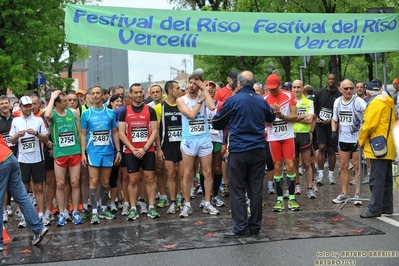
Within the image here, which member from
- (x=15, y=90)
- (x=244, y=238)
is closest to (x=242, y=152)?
(x=244, y=238)

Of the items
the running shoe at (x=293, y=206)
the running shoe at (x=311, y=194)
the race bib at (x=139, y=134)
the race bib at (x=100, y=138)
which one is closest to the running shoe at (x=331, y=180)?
the running shoe at (x=311, y=194)

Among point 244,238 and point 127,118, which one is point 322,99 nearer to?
point 127,118

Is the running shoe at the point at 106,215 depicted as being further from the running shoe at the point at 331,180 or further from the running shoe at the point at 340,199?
the running shoe at the point at 331,180

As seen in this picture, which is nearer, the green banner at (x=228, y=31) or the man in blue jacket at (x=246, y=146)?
the man in blue jacket at (x=246, y=146)

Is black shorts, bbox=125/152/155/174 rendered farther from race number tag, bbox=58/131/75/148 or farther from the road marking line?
the road marking line

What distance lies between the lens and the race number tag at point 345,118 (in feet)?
37.2

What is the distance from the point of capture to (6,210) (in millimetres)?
11422

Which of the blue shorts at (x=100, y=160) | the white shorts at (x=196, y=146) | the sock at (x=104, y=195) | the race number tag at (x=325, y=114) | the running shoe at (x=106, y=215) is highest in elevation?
the race number tag at (x=325, y=114)

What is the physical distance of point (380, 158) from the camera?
372 inches

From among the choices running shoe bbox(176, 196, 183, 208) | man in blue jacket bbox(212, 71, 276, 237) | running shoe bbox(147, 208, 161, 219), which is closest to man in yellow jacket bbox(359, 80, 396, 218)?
man in blue jacket bbox(212, 71, 276, 237)

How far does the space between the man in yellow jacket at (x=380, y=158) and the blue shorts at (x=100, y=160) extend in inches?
152

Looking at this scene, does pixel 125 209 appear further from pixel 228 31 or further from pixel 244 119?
pixel 228 31

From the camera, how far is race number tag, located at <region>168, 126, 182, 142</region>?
35.7 ft

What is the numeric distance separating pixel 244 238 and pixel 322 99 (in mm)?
5891
